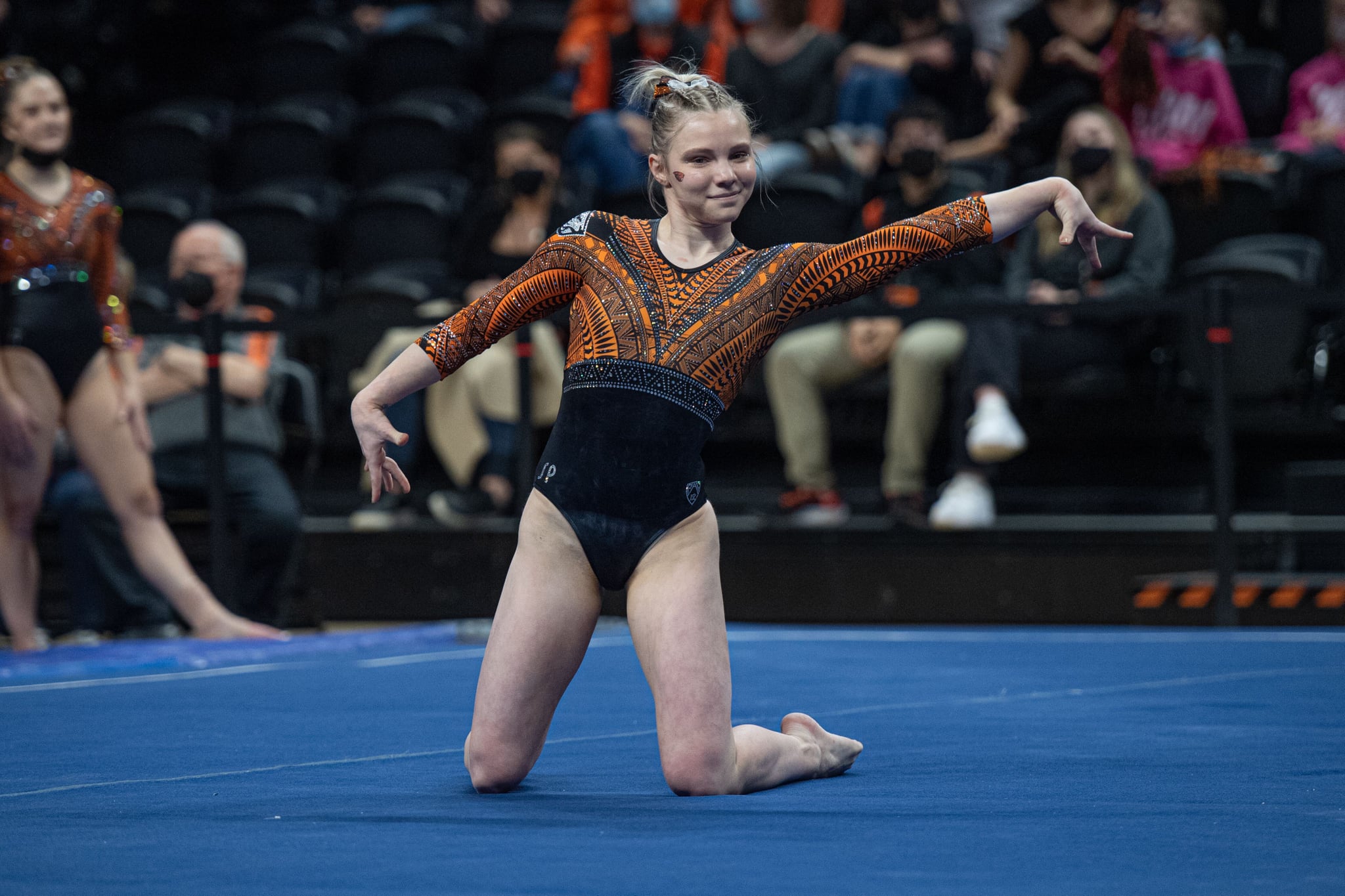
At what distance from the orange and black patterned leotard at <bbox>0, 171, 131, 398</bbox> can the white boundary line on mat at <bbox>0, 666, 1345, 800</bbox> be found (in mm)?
2654

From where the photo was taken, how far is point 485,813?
265 centimetres

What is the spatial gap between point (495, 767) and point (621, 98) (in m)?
5.48

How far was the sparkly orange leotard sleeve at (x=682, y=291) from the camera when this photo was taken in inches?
119

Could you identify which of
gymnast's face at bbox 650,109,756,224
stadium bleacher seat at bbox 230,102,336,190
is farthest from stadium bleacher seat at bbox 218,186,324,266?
gymnast's face at bbox 650,109,756,224

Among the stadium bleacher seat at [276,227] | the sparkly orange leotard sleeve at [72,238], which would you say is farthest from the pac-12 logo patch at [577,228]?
the stadium bleacher seat at [276,227]

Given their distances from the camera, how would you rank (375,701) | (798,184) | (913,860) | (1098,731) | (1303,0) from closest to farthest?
1. (913,860)
2. (1098,731)
3. (375,701)
4. (798,184)
5. (1303,0)

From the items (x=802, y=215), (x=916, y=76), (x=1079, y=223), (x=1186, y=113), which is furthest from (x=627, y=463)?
(x=916, y=76)

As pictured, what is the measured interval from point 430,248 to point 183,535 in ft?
8.41

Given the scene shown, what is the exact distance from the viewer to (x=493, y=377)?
22.7 ft

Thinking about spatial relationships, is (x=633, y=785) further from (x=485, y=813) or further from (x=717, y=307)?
(x=717, y=307)

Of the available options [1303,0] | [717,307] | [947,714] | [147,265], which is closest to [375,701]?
[947,714]

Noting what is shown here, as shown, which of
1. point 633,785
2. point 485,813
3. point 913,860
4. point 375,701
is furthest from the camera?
point 375,701

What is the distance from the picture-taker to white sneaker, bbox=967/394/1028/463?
6078 millimetres

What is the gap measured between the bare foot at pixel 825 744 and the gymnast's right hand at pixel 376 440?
815 millimetres
